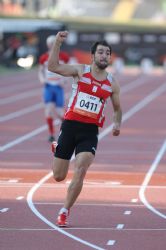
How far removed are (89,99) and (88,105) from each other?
0.24 ft

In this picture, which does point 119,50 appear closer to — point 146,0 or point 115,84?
point 146,0

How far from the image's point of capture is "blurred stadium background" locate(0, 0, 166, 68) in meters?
62.5

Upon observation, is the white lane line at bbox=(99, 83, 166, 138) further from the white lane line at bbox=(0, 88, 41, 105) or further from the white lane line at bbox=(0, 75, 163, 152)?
the white lane line at bbox=(0, 88, 41, 105)

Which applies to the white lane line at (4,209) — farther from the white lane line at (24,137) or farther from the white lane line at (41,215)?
the white lane line at (24,137)

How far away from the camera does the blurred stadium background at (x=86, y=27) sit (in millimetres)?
62531

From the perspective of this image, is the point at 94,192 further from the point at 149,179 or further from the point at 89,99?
the point at 89,99

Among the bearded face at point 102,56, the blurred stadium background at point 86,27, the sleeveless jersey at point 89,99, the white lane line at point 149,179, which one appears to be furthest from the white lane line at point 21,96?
the bearded face at point 102,56

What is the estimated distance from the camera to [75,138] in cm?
1211

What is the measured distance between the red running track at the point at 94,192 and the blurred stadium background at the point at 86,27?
33040 millimetres

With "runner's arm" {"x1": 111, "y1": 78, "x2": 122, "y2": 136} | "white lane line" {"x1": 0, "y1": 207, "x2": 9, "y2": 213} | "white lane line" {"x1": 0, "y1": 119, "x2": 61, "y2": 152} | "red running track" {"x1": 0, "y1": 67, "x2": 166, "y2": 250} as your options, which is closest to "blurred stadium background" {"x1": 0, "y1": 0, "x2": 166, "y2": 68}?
"red running track" {"x1": 0, "y1": 67, "x2": 166, "y2": 250}

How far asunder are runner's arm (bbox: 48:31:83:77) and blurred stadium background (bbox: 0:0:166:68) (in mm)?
47775

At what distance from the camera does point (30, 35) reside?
6481cm

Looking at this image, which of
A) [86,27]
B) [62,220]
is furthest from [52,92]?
[86,27]

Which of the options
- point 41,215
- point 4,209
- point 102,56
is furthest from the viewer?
point 4,209
